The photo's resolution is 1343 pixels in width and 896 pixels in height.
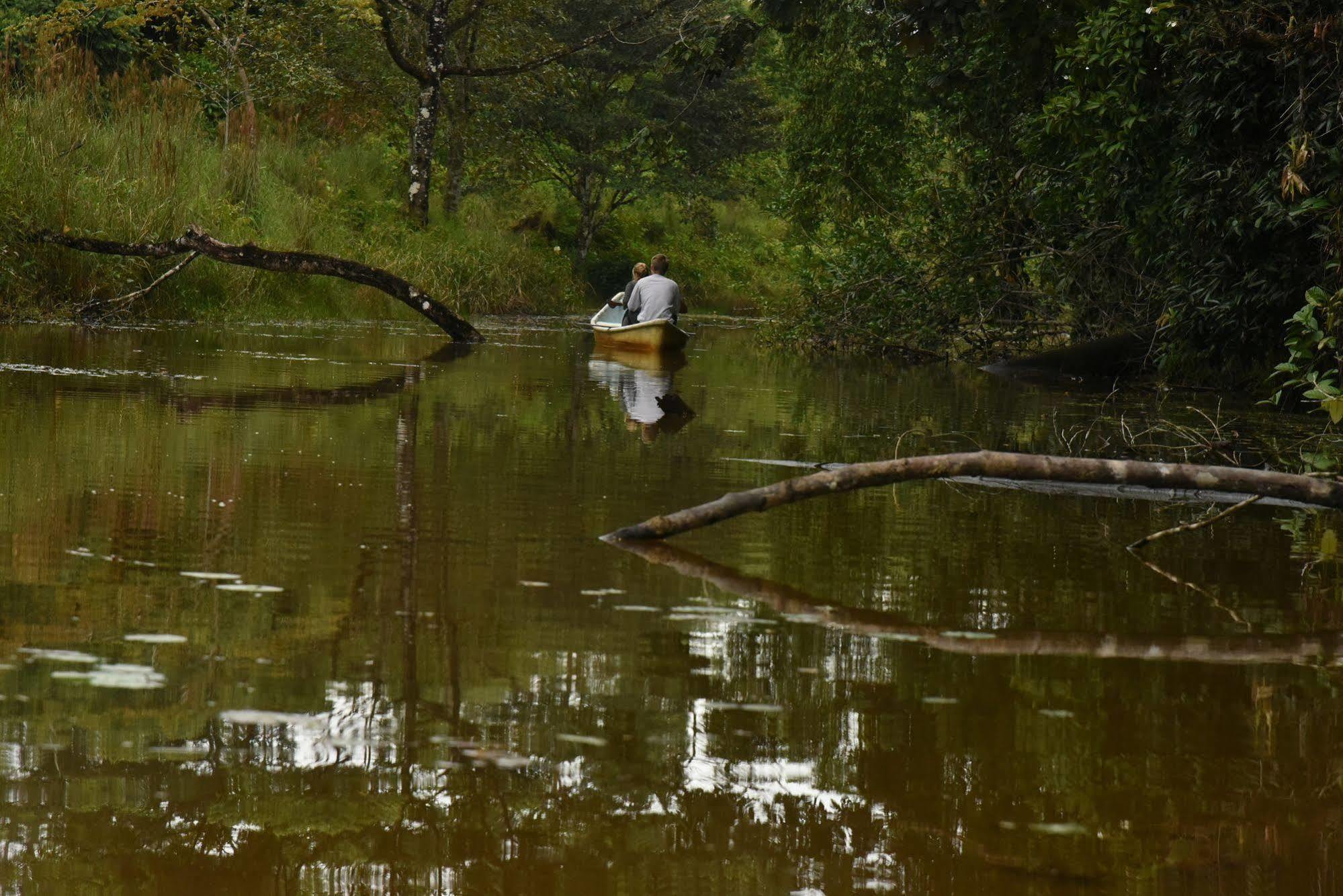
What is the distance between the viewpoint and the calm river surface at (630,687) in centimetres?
272

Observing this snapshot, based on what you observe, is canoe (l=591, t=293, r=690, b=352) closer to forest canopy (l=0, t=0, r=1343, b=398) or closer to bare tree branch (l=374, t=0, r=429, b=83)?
forest canopy (l=0, t=0, r=1343, b=398)

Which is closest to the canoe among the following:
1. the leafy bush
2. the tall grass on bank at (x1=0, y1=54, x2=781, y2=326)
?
the tall grass on bank at (x1=0, y1=54, x2=781, y2=326)

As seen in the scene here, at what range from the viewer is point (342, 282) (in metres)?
24.4

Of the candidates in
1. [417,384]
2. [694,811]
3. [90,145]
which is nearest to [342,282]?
[90,145]

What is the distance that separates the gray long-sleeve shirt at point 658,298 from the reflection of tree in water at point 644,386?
2.00 ft

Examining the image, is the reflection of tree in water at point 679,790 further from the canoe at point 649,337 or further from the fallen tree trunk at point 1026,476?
the canoe at point 649,337

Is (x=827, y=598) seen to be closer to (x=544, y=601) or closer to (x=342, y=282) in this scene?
(x=544, y=601)

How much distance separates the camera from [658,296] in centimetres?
2180

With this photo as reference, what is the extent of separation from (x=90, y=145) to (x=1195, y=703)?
18.7m

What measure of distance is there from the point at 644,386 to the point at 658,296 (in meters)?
7.10

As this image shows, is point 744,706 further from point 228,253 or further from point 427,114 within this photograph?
point 427,114

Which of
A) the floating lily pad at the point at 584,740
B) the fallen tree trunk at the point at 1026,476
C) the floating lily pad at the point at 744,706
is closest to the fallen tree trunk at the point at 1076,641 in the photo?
the fallen tree trunk at the point at 1026,476

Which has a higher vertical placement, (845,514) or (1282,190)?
(1282,190)

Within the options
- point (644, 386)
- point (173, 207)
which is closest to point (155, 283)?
point (173, 207)
